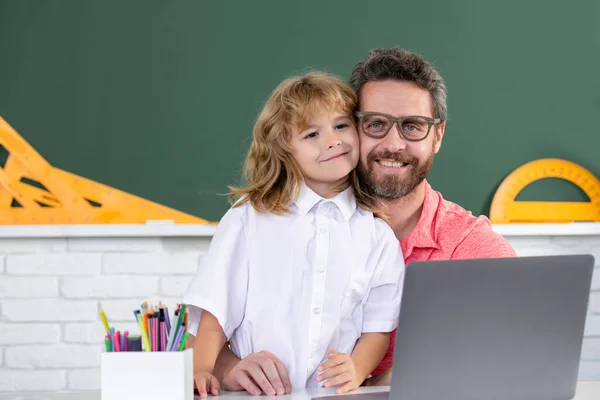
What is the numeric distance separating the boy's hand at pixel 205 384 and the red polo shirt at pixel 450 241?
18.5 inches

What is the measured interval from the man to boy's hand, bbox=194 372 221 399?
42cm

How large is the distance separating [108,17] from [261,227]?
1234 millimetres

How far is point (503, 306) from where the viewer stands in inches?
40.1

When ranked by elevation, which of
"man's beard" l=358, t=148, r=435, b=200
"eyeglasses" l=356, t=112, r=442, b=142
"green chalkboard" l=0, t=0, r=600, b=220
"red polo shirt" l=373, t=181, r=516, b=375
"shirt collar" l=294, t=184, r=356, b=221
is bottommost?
"red polo shirt" l=373, t=181, r=516, b=375

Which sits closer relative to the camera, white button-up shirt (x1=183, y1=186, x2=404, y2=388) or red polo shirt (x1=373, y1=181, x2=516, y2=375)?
white button-up shirt (x1=183, y1=186, x2=404, y2=388)

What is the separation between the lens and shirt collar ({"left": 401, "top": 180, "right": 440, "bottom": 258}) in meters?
1.70

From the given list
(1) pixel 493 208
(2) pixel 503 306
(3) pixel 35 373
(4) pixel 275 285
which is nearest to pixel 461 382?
(2) pixel 503 306

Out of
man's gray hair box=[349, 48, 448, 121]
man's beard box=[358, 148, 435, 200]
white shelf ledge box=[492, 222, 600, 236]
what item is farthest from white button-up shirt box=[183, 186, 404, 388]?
white shelf ledge box=[492, 222, 600, 236]

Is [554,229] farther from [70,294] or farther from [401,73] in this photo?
[70,294]

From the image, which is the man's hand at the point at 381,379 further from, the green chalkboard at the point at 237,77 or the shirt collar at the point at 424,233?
the green chalkboard at the point at 237,77

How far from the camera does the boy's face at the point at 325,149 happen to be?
5.03 ft

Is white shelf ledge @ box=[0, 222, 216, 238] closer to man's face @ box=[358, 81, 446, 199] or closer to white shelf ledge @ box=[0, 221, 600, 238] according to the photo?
white shelf ledge @ box=[0, 221, 600, 238]

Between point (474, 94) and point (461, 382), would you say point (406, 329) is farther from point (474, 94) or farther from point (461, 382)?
point (474, 94)

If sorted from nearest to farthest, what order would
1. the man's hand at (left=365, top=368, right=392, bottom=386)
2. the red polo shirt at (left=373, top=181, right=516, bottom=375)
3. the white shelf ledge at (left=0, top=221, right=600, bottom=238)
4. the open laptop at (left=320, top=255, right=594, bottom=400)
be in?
the open laptop at (left=320, top=255, right=594, bottom=400) → the man's hand at (left=365, top=368, right=392, bottom=386) → the red polo shirt at (left=373, top=181, right=516, bottom=375) → the white shelf ledge at (left=0, top=221, right=600, bottom=238)
